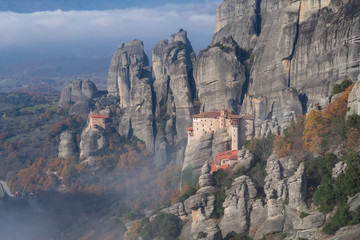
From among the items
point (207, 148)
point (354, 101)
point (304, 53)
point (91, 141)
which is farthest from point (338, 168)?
point (91, 141)

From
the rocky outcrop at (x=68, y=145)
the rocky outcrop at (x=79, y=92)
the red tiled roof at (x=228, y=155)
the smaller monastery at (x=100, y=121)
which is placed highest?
the rocky outcrop at (x=79, y=92)

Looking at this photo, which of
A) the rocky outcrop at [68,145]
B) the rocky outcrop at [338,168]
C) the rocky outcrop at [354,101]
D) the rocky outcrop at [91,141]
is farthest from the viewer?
the rocky outcrop at [68,145]

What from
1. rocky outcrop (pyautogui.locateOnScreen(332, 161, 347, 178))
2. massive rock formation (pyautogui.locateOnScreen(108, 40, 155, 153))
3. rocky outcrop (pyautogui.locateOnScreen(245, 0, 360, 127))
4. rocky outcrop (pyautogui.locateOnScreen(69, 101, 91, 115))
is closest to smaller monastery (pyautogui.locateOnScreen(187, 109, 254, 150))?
rocky outcrop (pyautogui.locateOnScreen(245, 0, 360, 127))

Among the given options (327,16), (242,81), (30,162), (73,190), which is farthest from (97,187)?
(327,16)

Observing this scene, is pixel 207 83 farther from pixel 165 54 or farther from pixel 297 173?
pixel 297 173

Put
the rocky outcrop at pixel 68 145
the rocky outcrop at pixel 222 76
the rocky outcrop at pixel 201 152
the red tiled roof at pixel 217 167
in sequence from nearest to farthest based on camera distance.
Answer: the red tiled roof at pixel 217 167 < the rocky outcrop at pixel 201 152 < the rocky outcrop at pixel 222 76 < the rocky outcrop at pixel 68 145

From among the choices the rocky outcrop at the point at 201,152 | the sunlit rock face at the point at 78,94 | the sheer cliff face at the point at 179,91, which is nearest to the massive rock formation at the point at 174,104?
the sheer cliff face at the point at 179,91

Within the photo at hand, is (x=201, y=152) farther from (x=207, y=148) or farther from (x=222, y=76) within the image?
(x=222, y=76)

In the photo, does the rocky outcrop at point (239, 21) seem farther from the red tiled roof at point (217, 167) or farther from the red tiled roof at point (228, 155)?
the red tiled roof at point (217, 167)
